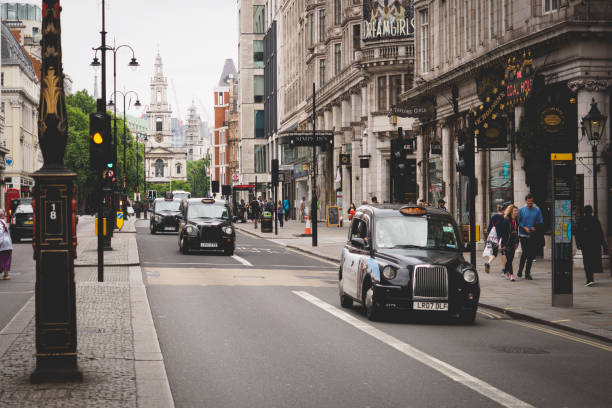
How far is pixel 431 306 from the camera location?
13.8 meters

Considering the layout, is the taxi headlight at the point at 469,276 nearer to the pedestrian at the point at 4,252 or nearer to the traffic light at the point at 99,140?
the traffic light at the point at 99,140

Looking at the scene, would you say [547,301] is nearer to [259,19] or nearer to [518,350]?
[518,350]

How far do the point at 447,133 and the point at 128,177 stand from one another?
87.2 meters

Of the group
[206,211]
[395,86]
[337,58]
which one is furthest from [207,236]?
[337,58]

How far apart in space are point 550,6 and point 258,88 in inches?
3313

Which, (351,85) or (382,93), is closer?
(382,93)

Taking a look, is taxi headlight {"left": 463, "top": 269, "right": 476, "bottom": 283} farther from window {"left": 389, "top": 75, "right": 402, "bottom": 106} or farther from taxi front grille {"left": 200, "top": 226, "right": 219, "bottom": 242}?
window {"left": 389, "top": 75, "right": 402, "bottom": 106}

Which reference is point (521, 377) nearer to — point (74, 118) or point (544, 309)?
point (544, 309)

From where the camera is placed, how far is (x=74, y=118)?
106688mm

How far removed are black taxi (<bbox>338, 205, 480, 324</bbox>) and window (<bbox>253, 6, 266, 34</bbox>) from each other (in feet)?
301

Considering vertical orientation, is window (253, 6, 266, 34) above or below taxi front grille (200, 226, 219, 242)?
above

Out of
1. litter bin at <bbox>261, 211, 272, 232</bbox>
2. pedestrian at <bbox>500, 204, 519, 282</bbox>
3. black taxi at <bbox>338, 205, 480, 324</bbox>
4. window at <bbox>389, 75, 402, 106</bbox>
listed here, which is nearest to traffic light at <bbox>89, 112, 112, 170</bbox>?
black taxi at <bbox>338, 205, 480, 324</bbox>

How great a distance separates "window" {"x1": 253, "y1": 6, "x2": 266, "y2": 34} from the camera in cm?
10619

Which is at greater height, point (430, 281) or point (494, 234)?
point (494, 234)
